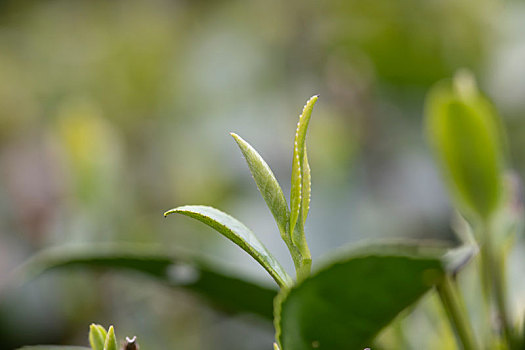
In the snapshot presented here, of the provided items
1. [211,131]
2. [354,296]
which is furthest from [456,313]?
[211,131]

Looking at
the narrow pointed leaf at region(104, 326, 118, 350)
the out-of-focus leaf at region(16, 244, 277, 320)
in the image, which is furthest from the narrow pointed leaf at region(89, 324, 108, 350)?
the out-of-focus leaf at region(16, 244, 277, 320)

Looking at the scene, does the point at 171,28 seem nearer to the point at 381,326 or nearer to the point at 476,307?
the point at 476,307

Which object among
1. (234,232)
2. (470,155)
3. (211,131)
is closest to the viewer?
(234,232)

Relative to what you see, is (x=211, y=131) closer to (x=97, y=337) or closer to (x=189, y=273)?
(x=189, y=273)

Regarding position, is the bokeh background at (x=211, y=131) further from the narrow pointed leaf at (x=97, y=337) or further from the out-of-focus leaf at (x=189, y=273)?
the narrow pointed leaf at (x=97, y=337)

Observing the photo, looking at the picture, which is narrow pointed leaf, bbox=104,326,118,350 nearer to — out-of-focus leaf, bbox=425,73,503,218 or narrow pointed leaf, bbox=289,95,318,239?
narrow pointed leaf, bbox=289,95,318,239
